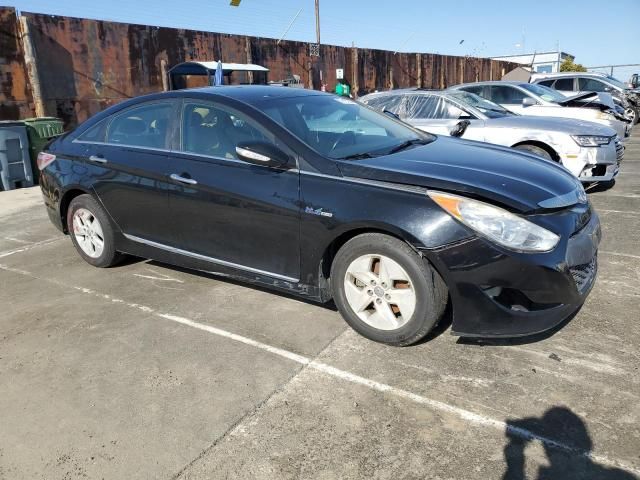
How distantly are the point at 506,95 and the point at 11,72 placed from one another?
33.4 ft

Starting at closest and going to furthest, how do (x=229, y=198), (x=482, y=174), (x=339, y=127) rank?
(x=482, y=174) → (x=229, y=198) → (x=339, y=127)

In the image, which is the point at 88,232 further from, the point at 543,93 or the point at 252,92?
the point at 543,93

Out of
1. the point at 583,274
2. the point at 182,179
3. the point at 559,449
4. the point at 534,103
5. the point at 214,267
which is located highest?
the point at 534,103

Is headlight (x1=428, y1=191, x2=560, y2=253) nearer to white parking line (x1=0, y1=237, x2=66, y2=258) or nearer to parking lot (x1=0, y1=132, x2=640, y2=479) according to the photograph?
parking lot (x1=0, y1=132, x2=640, y2=479)

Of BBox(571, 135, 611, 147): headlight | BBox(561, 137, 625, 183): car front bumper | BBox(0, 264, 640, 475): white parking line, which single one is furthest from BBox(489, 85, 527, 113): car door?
BBox(0, 264, 640, 475): white parking line

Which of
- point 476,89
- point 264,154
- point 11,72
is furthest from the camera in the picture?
point 11,72

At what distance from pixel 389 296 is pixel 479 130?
4.75m

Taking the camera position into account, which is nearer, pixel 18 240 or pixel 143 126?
pixel 143 126

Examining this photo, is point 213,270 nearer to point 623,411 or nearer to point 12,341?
point 12,341

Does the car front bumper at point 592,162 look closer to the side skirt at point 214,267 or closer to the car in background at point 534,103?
the car in background at point 534,103

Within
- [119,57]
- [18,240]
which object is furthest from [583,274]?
[119,57]

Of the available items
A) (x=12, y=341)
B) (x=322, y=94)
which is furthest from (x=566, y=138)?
(x=12, y=341)

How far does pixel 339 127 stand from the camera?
3.91 meters

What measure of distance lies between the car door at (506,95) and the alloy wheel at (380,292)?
833cm
